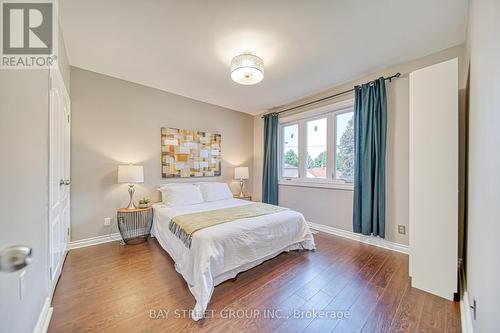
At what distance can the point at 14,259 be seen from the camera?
569 mm

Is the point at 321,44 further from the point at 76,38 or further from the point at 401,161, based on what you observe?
the point at 76,38

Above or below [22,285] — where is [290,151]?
above

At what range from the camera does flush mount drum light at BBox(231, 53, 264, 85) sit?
2252mm

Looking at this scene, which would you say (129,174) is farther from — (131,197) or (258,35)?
(258,35)

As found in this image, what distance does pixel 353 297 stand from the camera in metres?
1.81

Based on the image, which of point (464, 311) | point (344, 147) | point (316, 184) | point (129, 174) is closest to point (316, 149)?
point (344, 147)

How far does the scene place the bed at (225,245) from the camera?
1.76 m

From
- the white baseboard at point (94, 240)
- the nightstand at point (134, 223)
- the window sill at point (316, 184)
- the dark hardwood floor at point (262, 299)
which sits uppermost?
the window sill at point (316, 184)

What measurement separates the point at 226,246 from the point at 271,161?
9.08ft

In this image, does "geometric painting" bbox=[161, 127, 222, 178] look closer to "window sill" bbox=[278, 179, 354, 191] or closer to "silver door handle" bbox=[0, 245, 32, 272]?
"window sill" bbox=[278, 179, 354, 191]

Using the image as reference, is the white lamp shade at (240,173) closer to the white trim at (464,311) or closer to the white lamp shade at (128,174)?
the white lamp shade at (128,174)

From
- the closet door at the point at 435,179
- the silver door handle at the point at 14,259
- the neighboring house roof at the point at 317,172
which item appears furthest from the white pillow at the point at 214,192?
the silver door handle at the point at 14,259

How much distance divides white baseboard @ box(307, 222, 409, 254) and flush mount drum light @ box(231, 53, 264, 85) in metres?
2.76

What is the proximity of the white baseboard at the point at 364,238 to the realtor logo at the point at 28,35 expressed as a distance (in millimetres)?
4014
